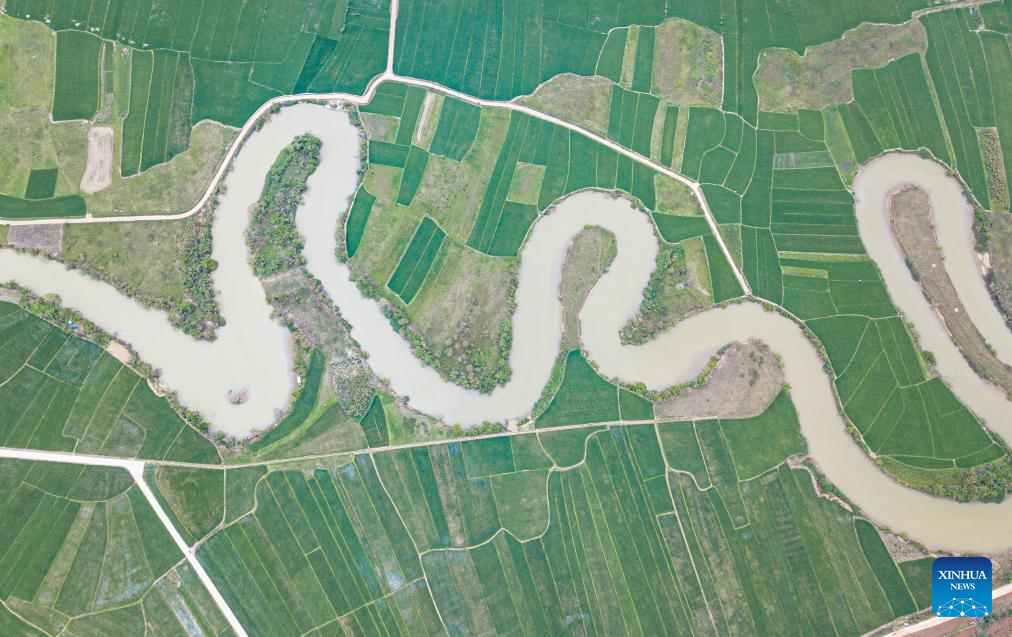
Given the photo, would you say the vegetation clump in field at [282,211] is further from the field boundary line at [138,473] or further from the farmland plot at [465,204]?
the field boundary line at [138,473]

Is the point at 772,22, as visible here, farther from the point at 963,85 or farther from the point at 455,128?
the point at 455,128

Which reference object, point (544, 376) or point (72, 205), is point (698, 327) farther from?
point (72, 205)

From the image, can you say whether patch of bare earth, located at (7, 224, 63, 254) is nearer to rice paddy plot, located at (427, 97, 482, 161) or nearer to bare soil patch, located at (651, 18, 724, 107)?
rice paddy plot, located at (427, 97, 482, 161)

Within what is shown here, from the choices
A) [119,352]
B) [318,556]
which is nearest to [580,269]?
[318,556]

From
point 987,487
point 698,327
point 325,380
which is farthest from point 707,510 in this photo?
point 325,380

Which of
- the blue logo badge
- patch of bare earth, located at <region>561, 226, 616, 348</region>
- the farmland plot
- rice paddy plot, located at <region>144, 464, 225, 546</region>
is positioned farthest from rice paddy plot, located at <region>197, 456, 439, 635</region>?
the blue logo badge

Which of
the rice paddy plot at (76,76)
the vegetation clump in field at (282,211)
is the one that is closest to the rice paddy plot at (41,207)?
the rice paddy plot at (76,76)
